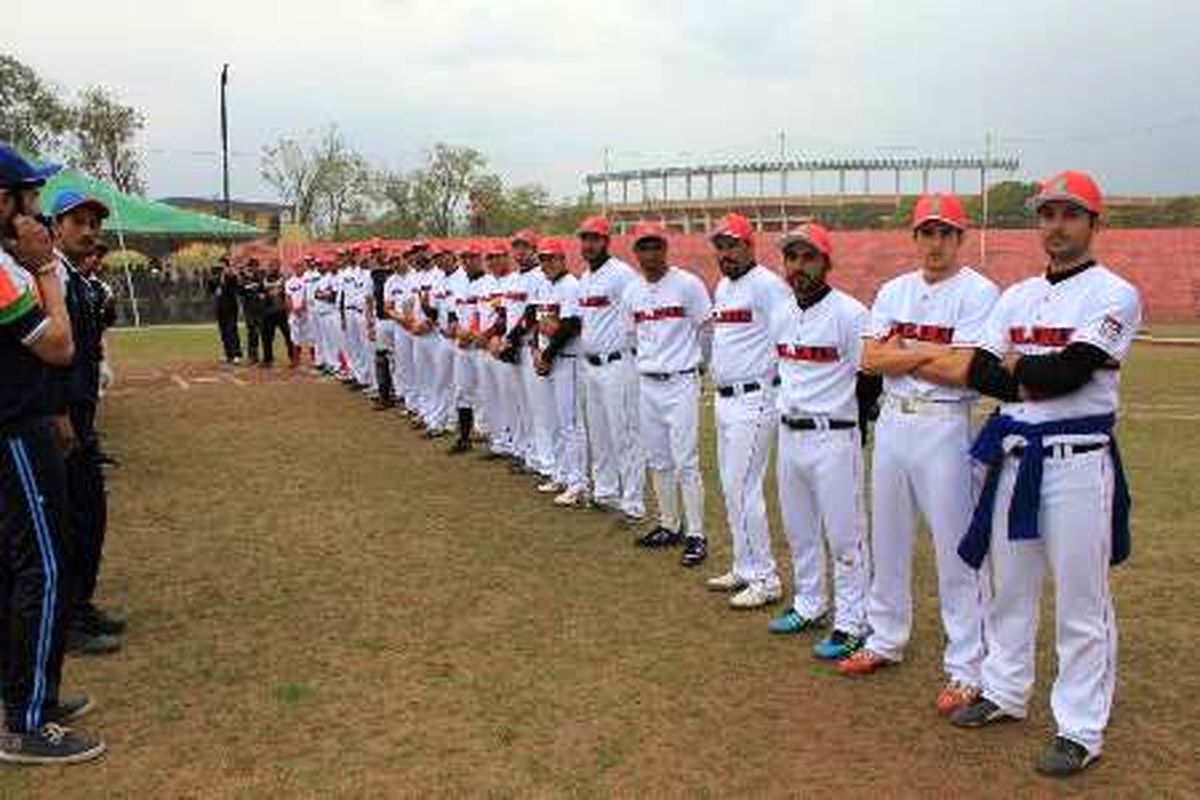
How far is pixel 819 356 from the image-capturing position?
592 centimetres

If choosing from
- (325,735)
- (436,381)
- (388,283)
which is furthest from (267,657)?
(388,283)

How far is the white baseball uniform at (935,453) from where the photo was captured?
200 inches

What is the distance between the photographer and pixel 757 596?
681 centimetres

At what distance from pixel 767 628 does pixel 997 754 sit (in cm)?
184

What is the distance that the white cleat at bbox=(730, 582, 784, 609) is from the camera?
677cm

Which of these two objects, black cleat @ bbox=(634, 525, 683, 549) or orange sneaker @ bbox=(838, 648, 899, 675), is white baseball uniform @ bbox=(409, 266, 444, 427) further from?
orange sneaker @ bbox=(838, 648, 899, 675)

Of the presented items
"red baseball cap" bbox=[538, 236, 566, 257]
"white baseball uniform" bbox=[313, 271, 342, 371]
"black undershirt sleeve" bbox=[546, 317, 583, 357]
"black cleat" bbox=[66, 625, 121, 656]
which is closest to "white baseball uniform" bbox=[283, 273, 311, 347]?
"white baseball uniform" bbox=[313, 271, 342, 371]

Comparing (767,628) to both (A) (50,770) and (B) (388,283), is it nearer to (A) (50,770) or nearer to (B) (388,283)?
(A) (50,770)

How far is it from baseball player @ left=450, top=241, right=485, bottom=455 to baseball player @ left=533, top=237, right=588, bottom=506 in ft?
6.54

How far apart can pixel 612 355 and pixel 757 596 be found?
8.92 feet

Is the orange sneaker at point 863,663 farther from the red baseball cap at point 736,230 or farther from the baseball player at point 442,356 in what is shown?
the baseball player at point 442,356

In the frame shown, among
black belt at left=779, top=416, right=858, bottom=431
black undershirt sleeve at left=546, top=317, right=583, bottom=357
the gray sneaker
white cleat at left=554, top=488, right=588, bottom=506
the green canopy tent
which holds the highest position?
the green canopy tent

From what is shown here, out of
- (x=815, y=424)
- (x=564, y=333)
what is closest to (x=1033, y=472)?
(x=815, y=424)

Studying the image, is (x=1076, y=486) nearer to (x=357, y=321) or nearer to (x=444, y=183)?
(x=357, y=321)
